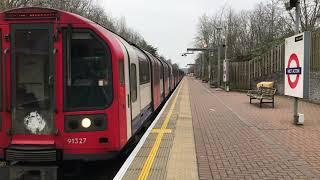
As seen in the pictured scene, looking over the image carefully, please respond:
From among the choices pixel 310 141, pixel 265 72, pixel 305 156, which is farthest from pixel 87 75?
pixel 265 72

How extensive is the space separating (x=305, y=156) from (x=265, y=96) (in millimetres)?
12275

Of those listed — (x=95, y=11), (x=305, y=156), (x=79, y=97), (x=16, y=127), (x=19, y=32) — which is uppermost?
(x=95, y=11)

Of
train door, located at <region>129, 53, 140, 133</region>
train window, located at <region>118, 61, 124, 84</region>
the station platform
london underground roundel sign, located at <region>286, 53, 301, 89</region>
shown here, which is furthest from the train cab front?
london underground roundel sign, located at <region>286, 53, 301, 89</region>

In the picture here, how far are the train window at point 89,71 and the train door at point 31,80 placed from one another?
35 cm

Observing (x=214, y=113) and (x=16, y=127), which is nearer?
(x=16, y=127)

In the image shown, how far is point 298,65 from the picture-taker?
13914mm

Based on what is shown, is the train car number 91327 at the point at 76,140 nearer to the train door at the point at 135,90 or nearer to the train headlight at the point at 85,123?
the train headlight at the point at 85,123

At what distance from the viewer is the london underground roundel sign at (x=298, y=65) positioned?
13492 millimetres

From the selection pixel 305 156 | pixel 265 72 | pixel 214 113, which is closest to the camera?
pixel 305 156

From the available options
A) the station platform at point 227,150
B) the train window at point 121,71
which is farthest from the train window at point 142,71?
the train window at point 121,71

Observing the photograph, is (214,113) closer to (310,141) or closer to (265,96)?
(265,96)

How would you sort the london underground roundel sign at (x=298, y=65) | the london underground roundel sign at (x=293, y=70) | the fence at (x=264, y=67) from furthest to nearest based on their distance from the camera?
the fence at (x=264, y=67), the london underground roundel sign at (x=293, y=70), the london underground roundel sign at (x=298, y=65)

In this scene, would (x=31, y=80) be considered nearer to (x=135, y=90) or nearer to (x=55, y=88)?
(x=55, y=88)

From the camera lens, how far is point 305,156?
29.7ft
